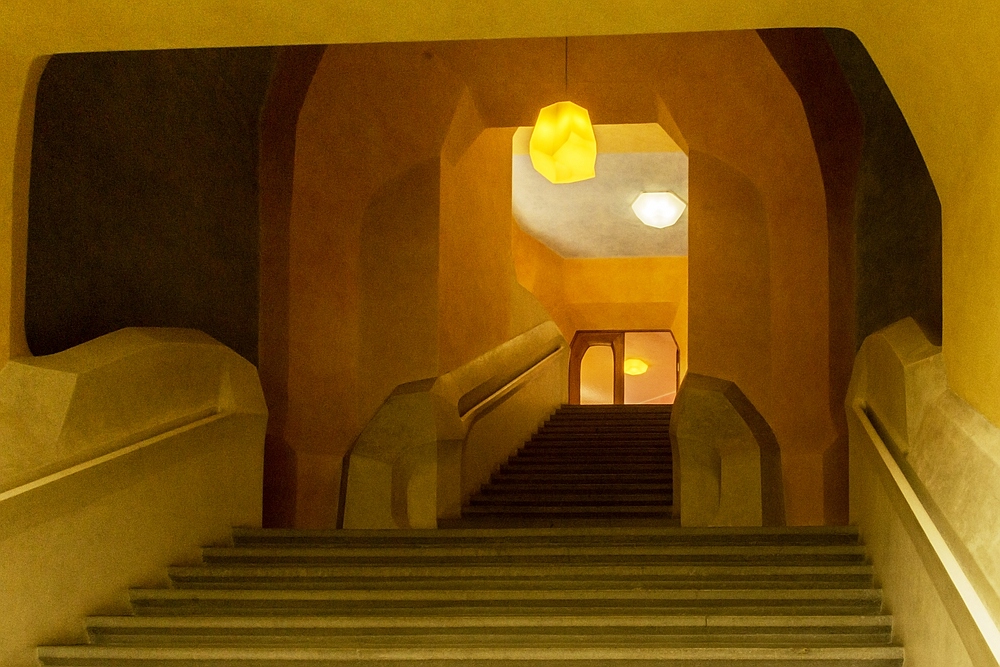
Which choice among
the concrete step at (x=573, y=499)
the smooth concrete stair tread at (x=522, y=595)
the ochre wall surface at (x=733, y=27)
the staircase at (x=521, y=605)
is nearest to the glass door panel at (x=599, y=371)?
the concrete step at (x=573, y=499)

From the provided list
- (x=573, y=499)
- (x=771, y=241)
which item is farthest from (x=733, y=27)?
(x=573, y=499)

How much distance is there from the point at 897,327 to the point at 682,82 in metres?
4.58

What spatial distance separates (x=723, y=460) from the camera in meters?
7.98

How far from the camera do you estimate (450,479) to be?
804 centimetres

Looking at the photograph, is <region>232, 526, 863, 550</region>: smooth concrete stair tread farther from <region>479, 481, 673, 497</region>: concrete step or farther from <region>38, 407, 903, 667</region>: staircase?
<region>479, 481, 673, 497</region>: concrete step

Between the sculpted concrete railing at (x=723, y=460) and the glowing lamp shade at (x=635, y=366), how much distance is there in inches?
539

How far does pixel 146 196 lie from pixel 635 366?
17510 mm

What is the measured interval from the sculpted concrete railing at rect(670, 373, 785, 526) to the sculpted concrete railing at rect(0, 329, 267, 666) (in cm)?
411

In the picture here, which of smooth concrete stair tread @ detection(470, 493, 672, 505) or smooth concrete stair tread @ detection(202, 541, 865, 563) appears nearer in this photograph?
smooth concrete stair tread @ detection(202, 541, 865, 563)

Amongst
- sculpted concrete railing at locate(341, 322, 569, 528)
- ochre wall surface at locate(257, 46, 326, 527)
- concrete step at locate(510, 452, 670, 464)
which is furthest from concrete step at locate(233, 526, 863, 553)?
concrete step at locate(510, 452, 670, 464)

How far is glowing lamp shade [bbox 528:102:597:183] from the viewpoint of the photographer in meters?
8.17

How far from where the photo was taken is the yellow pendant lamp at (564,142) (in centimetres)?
817

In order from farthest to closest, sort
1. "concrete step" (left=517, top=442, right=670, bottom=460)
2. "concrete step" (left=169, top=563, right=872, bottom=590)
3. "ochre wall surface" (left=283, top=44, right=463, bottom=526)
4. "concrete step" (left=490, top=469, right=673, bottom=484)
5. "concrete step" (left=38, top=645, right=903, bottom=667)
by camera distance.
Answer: "concrete step" (left=517, top=442, right=670, bottom=460), "concrete step" (left=490, top=469, right=673, bottom=484), "ochre wall surface" (left=283, top=44, right=463, bottom=526), "concrete step" (left=169, top=563, right=872, bottom=590), "concrete step" (left=38, top=645, right=903, bottom=667)

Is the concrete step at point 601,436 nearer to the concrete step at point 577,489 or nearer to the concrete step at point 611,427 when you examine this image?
the concrete step at point 611,427
